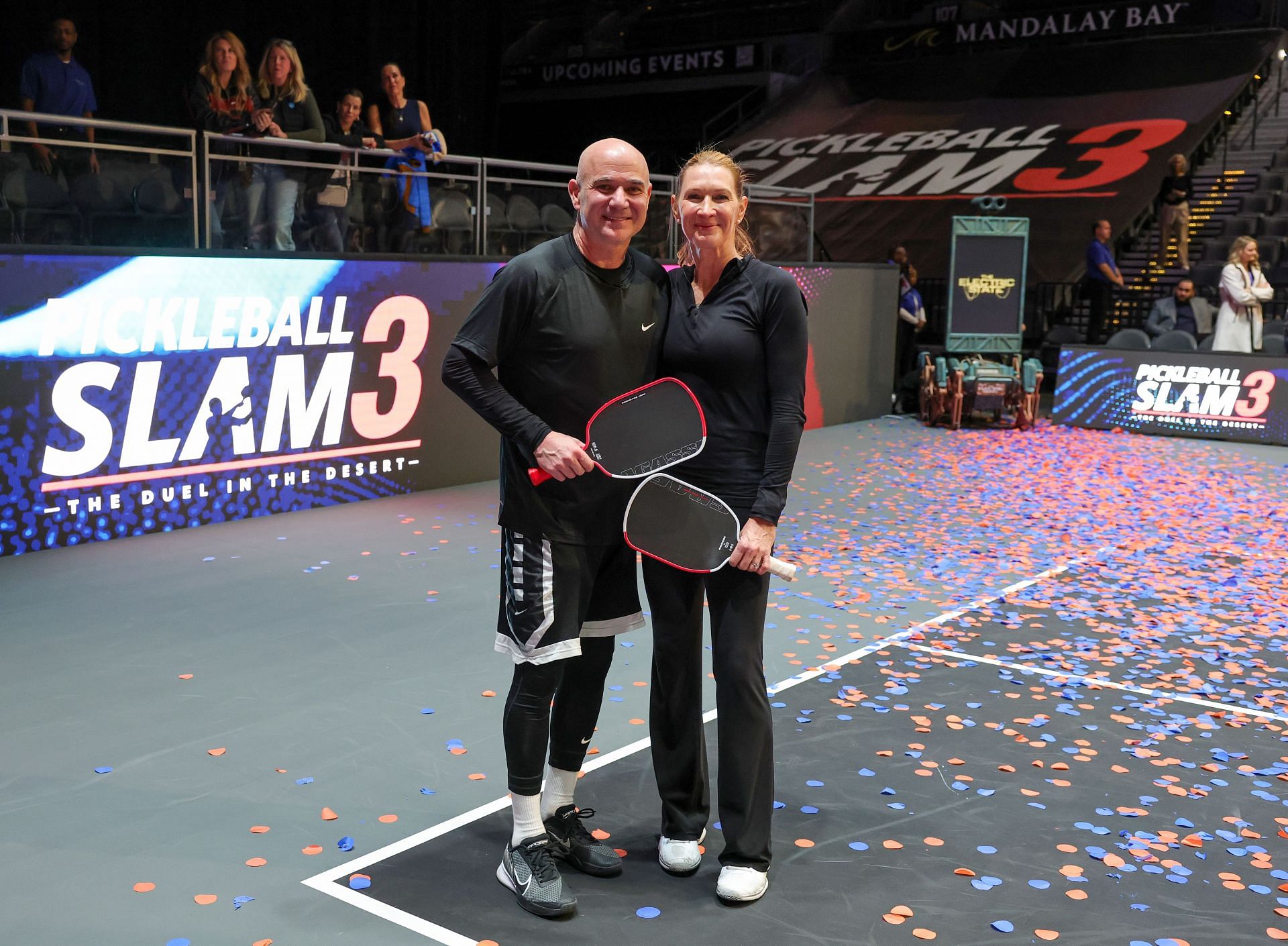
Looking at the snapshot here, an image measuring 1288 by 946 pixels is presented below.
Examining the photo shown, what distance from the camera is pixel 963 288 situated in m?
13.5

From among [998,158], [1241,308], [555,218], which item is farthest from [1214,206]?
[555,218]

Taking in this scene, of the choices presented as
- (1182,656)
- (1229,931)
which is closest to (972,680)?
(1182,656)

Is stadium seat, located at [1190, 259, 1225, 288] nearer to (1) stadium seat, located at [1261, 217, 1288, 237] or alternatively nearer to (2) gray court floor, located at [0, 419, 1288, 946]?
(1) stadium seat, located at [1261, 217, 1288, 237]

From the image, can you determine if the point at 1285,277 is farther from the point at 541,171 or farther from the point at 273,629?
the point at 273,629

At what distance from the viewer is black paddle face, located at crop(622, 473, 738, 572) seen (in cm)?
322

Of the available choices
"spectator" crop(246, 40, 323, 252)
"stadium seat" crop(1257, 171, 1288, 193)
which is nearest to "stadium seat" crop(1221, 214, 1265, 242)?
"stadium seat" crop(1257, 171, 1288, 193)

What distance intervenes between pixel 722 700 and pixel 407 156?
6494 mm

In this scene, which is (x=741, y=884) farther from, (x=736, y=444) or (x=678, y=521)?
(x=736, y=444)

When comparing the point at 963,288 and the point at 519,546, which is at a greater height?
the point at 963,288

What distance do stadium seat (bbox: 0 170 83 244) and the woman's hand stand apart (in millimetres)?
5295

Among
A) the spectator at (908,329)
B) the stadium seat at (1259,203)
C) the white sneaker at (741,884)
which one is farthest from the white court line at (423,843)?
the stadium seat at (1259,203)

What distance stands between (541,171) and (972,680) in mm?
6130

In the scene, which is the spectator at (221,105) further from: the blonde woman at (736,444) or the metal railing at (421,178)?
the blonde woman at (736,444)

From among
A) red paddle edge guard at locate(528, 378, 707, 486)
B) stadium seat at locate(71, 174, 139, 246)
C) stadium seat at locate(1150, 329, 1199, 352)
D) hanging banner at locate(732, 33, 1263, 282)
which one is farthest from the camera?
hanging banner at locate(732, 33, 1263, 282)
